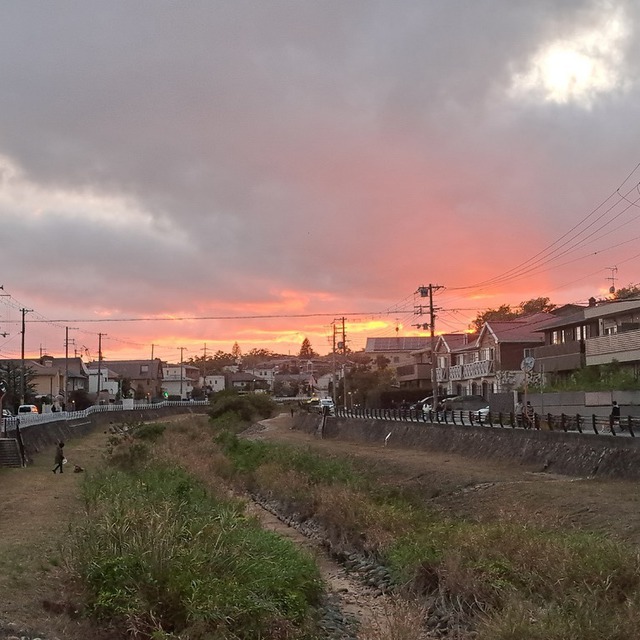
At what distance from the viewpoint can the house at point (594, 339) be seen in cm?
4303

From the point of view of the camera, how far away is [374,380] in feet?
290

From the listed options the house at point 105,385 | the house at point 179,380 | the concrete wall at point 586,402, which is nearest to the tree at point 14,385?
the house at point 105,385

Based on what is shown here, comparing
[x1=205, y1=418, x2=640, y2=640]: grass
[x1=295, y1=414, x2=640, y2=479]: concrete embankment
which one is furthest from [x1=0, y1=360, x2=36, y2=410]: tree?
[x1=205, y1=418, x2=640, y2=640]: grass

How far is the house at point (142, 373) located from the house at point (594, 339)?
9601cm

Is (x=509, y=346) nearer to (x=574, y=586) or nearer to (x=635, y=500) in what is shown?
(x=635, y=500)

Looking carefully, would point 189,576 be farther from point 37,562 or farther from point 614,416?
point 614,416

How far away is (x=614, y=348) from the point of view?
1731 inches

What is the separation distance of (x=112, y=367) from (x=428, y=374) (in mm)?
76642

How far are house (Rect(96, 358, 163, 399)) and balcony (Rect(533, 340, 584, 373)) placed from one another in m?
95.6

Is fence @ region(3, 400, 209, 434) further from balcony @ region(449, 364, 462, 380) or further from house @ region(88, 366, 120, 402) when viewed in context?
balcony @ region(449, 364, 462, 380)

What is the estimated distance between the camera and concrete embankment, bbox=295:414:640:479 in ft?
81.5

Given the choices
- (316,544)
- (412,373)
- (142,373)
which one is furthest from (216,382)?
(316,544)

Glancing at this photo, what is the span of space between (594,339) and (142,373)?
108361 millimetres

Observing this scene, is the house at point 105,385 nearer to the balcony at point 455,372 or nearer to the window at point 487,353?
the balcony at point 455,372
